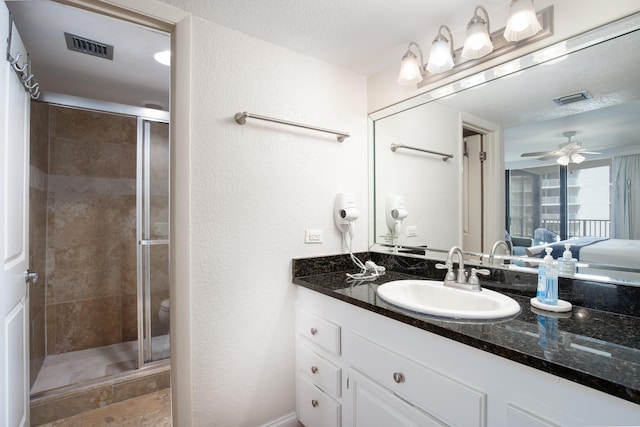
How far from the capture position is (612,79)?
3.59 ft

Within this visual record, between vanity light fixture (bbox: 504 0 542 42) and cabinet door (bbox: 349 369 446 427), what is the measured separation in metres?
1.46

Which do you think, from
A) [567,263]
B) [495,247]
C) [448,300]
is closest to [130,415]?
[448,300]

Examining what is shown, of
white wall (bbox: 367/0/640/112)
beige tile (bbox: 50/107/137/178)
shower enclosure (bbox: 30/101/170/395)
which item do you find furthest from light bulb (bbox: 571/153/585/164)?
beige tile (bbox: 50/107/137/178)

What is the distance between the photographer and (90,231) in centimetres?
256

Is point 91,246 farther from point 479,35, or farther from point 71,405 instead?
point 479,35

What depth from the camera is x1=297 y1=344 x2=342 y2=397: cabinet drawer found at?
1366 millimetres

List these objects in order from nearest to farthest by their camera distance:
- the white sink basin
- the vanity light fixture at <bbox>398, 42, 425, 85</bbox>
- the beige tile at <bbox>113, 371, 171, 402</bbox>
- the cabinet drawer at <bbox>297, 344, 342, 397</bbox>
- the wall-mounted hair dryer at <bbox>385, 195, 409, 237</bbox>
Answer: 1. the white sink basin
2. the cabinet drawer at <bbox>297, 344, 342, 397</bbox>
3. the vanity light fixture at <bbox>398, 42, 425, 85</bbox>
4. the wall-mounted hair dryer at <bbox>385, 195, 409, 237</bbox>
5. the beige tile at <bbox>113, 371, 171, 402</bbox>

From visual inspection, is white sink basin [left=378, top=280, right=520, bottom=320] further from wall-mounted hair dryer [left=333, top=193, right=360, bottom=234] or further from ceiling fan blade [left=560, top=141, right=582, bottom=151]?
ceiling fan blade [left=560, top=141, right=582, bottom=151]

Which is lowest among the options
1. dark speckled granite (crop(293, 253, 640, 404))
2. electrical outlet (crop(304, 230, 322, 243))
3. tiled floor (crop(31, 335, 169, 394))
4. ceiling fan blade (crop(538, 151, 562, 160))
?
tiled floor (crop(31, 335, 169, 394))

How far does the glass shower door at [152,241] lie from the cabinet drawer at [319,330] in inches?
53.6

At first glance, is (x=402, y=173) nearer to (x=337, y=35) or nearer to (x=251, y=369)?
(x=337, y=35)

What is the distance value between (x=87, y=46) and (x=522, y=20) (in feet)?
7.29

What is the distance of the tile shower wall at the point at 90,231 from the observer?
2.43 meters

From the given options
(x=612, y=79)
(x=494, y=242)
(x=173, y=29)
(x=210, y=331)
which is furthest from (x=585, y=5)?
(x=210, y=331)
